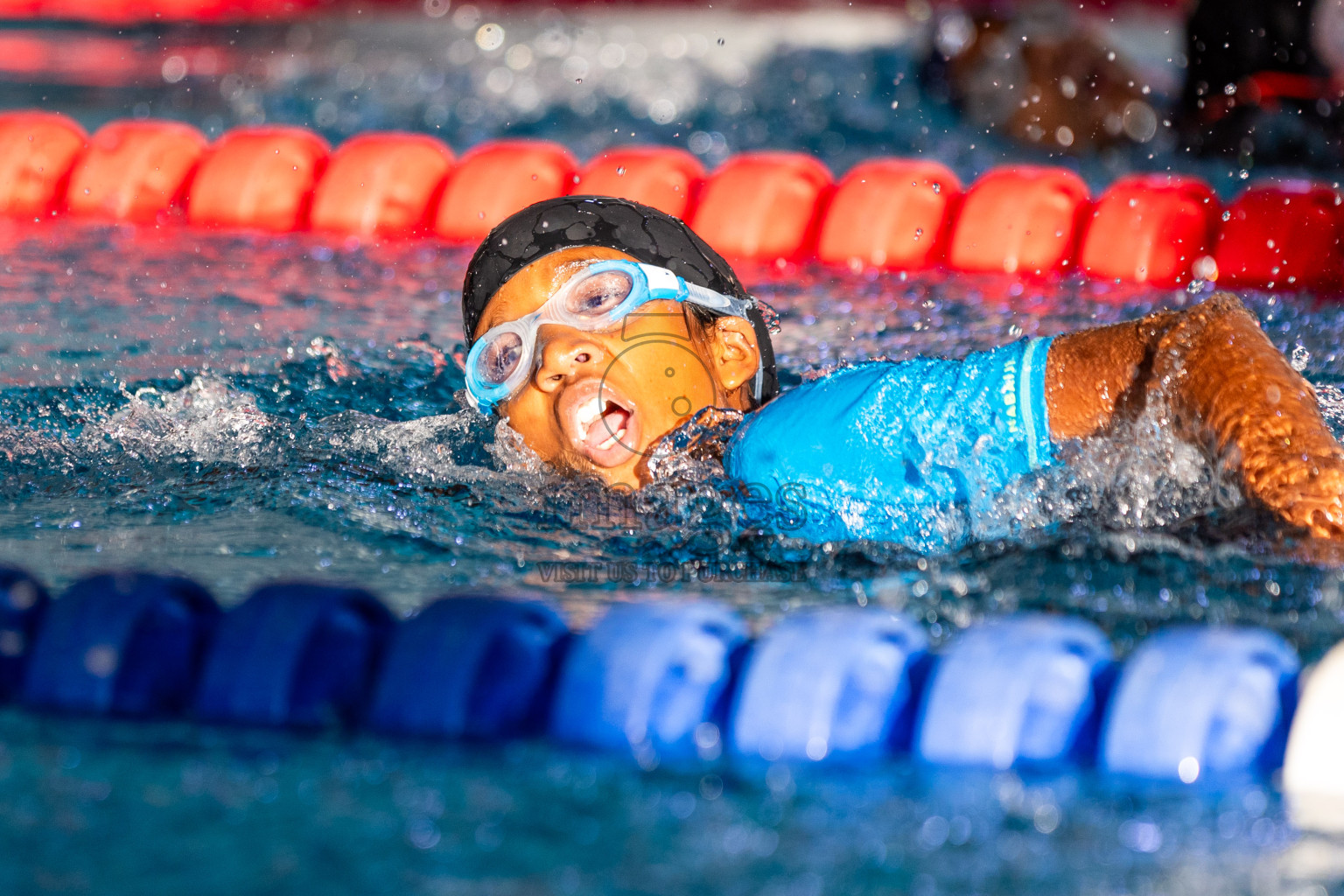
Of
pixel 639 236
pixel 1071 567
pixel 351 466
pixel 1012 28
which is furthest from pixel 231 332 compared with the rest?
pixel 1012 28

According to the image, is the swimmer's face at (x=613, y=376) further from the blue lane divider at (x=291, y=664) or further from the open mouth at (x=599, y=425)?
the blue lane divider at (x=291, y=664)

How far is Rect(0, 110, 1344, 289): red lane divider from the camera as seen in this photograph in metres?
4.05

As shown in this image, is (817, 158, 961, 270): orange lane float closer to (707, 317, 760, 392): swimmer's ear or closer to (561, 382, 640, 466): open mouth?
(707, 317, 760, 392): swimmer's ear

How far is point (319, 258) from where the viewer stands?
177 inches

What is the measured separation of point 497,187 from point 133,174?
Result: 137cm

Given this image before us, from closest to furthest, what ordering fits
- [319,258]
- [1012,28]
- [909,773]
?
[909,773] < [319,258] < [1012,28]

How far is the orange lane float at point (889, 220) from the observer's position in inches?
170

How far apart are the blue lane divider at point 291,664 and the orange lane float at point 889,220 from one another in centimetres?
290

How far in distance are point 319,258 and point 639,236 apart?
2.27m

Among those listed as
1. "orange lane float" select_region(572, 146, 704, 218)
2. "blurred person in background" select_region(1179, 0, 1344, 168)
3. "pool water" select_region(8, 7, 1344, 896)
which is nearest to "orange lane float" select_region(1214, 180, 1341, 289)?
"pool water" select_region(8, 7, 1344, 896)

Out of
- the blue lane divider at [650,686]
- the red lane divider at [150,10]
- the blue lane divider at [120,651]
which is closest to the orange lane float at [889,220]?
the blue lane divider at [650,686]

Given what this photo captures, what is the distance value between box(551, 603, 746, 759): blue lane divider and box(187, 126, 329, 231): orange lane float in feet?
11.5

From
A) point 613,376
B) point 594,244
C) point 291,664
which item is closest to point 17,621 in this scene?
point 291,664

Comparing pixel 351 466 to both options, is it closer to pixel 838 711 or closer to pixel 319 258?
pixel 838 711
